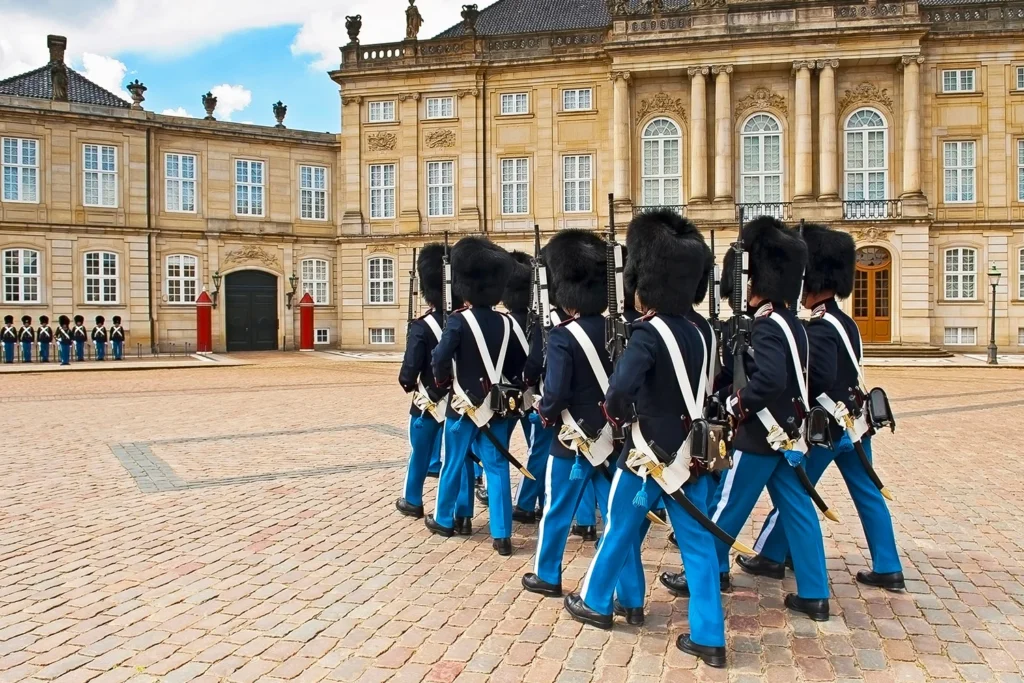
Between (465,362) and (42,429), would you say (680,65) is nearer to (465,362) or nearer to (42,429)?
(42,429)

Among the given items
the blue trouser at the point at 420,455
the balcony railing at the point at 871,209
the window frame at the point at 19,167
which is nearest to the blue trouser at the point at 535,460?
the blue trouser at the point at 420,455

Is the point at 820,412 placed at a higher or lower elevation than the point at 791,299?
lower

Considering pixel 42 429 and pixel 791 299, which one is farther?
pixel 42 429

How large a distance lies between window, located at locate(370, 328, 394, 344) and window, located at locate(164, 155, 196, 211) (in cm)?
838

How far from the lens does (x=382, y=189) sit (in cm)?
3462

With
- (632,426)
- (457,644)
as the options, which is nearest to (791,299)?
(632,426)

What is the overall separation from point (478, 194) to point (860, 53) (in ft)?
47.8

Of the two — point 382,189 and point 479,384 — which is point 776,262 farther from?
point 382,189

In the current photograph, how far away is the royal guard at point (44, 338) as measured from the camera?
28.0 m

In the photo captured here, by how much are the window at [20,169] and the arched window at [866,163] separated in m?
29.0

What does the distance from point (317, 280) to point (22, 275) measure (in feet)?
34.4

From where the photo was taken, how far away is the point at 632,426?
4.57 m

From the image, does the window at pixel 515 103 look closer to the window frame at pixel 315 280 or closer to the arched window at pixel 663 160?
the arched window at pixel 663 160

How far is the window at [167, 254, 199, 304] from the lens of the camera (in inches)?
1284
